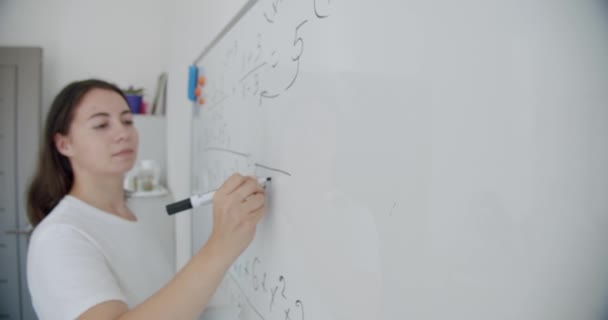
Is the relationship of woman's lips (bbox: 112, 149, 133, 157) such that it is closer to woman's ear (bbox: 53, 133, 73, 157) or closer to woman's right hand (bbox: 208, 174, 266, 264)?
woman's ear (bbox: 53, 133, 73, 157)

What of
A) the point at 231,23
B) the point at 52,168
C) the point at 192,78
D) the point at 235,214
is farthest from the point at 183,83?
the point at 235,214

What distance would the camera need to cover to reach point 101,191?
2.92 feet

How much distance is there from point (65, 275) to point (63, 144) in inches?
19.7

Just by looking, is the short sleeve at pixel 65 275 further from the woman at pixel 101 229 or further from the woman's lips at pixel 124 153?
the woman's lips at pixel 124 153

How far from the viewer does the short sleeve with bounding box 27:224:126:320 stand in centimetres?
53

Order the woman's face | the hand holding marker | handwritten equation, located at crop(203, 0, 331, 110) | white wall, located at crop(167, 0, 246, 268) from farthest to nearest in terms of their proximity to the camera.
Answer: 1. white wall, located at crop(167, 0, 246, 268)
2. the woman's face
3. the hand holding marker
4. handwritten equation, located at crop(203, 0, 331, 110)

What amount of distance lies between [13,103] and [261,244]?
2.43 metres

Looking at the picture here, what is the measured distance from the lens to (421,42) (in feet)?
0.90

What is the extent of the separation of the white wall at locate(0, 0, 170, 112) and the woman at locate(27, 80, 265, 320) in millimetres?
1700

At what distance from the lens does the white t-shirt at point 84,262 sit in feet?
1.77

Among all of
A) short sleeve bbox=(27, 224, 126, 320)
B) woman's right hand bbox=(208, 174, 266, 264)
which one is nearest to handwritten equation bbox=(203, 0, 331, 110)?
woman's right hand bbox=(208, 174, 266, 264)

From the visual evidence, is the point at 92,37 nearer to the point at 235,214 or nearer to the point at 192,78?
the point at 192,78

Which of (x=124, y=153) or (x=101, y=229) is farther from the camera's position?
(x=124, y=153)

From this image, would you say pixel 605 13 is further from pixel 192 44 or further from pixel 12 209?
pixel 12 209
